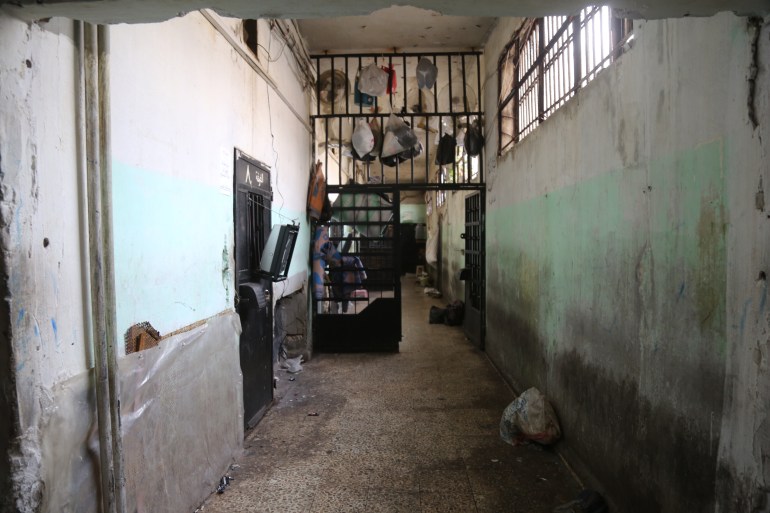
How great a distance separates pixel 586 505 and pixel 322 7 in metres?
2.70

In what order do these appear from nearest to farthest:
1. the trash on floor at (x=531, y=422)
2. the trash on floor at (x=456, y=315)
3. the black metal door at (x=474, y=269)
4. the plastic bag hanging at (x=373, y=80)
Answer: the trash on floor at (x=531, y=422)
the plastic bag hanging at (x=373, y=80)
the black metal door at (x=474, y=269)
the trash on floor at (x=456, y=315)

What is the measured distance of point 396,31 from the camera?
5406mm

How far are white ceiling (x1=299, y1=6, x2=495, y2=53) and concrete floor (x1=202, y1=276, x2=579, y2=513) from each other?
4.09m

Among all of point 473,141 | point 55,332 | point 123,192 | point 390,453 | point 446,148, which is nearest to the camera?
point 55,332

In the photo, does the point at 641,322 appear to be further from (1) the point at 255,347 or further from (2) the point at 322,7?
(1) the point at 255,347

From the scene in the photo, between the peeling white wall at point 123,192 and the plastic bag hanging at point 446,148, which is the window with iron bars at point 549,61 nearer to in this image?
the plastic bag hanging at point 446,148

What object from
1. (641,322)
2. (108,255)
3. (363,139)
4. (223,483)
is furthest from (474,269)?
(108,255)

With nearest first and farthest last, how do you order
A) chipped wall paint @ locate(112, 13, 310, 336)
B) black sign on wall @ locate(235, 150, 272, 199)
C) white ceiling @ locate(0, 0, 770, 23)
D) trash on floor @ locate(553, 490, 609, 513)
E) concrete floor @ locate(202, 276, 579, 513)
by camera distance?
white ceiling @ locate(0, 0, 770, 23), chipped wall paint @ locate(112, 13, 310, 336), trash on floor @ locate(553, 490, 609, 513), concrete floor @ locate(202, 276, 579, 513), black sign on wall @ locate(235, 150, 272, 199)

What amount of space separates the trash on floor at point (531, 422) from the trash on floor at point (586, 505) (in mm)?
629

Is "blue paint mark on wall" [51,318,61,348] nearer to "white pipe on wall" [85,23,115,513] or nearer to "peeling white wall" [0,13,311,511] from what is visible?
"peeling white wall" [0,13,311,511]

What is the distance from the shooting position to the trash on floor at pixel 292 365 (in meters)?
5.14

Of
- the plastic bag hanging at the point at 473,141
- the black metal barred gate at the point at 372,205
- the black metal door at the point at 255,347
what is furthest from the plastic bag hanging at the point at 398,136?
the black metal door at the point at 255,347

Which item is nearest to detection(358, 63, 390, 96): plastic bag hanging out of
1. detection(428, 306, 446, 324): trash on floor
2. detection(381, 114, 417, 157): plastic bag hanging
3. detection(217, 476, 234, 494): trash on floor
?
detection(381, 114, 417, 157): plastic bag hanging

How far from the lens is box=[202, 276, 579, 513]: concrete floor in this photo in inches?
103
